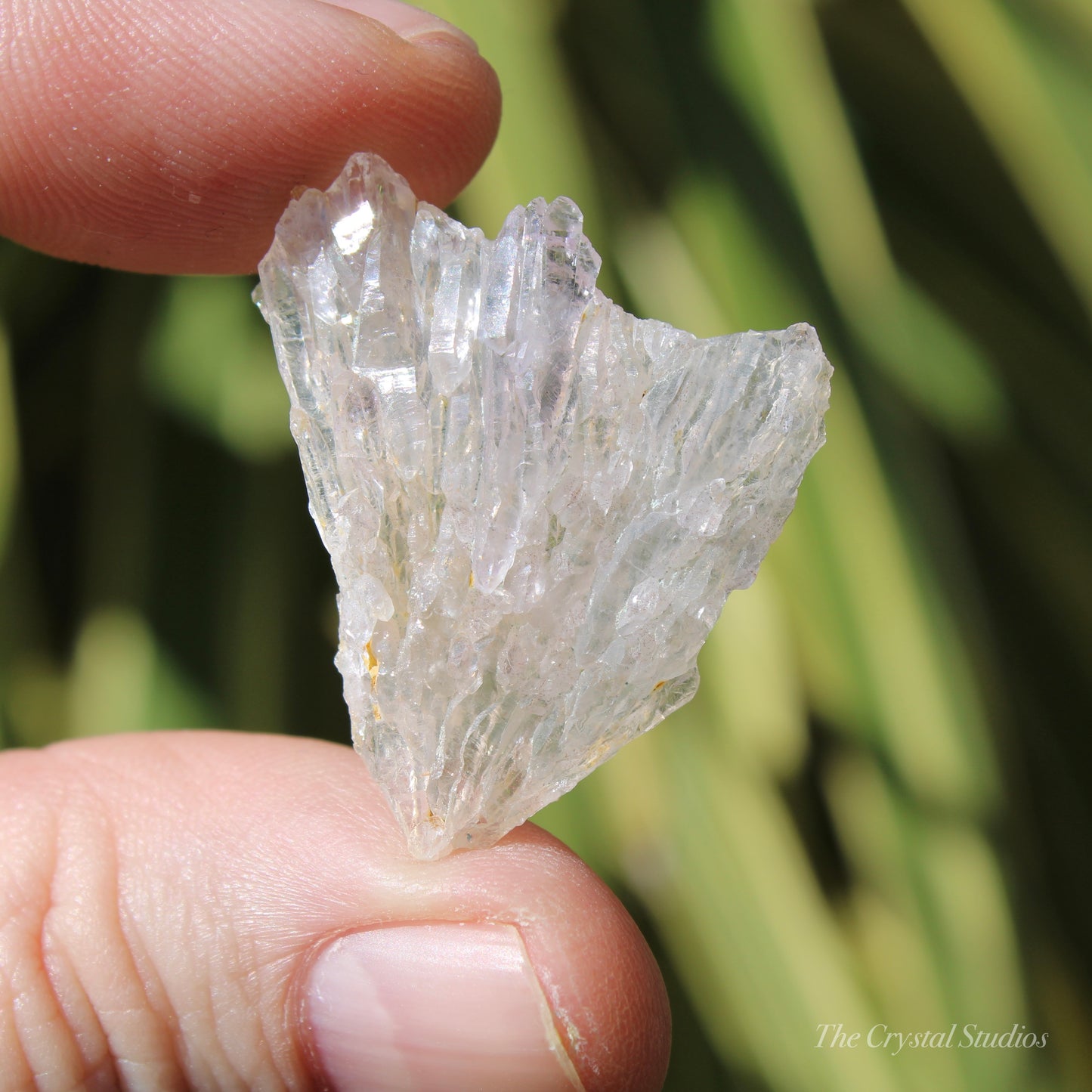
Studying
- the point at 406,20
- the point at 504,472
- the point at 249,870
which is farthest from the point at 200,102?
the point at 249,870

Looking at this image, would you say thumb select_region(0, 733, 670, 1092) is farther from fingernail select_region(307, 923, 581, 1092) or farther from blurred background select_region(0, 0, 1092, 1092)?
blurred background select_region(0, 0, 1092, 1092)

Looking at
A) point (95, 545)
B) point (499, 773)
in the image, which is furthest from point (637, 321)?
point (95, 545)

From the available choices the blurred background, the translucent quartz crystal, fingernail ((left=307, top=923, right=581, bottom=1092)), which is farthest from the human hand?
the blurred background

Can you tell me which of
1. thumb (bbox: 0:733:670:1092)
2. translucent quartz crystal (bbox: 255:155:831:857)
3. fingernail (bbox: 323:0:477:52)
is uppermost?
fingernail (bbox: 323:0:477:52)

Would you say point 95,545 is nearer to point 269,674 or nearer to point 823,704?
point 269,674

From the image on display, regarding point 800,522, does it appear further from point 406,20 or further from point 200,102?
point 200,102

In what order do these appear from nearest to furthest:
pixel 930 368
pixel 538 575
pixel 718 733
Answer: pixel 538 575 < pixel 718 733 < pixel 930 368

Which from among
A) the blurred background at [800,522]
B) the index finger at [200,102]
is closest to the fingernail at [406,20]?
the index finger at [200,102]
